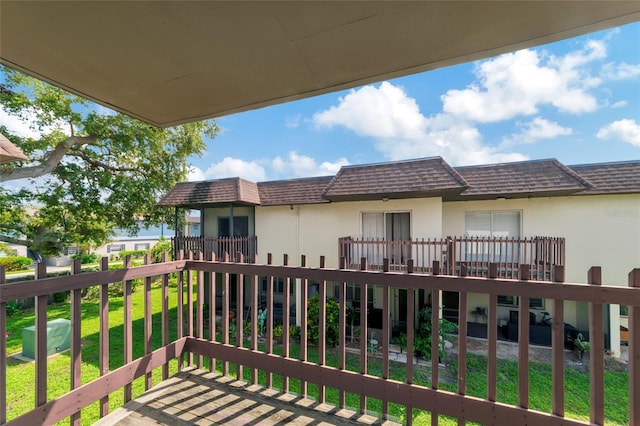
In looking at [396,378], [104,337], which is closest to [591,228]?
[396,378]

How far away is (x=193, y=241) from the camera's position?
10.9m

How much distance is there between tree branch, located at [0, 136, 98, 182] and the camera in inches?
364

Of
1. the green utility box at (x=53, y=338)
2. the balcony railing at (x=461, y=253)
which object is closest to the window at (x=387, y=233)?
the balcony railing at (x=461, y=253)

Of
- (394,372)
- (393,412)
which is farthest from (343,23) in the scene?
(394,372)

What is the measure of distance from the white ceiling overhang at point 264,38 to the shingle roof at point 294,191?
7786 millimetres

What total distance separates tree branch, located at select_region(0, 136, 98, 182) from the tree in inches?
1.0

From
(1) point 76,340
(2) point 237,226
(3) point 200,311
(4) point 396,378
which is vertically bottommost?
(4) point 396,378

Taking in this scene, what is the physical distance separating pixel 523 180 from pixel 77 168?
1723 cm

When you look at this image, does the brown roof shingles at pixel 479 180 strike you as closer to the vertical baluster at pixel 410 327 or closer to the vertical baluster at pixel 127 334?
the vertical baluster at pixel 410 327

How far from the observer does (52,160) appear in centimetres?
998

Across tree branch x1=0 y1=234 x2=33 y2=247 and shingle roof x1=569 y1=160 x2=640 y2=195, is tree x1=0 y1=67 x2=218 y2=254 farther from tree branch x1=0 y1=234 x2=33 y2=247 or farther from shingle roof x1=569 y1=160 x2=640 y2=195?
shingle roof x1=569 y1=160 x2=640 y2=195

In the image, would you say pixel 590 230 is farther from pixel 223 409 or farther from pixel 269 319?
pixel 223 409

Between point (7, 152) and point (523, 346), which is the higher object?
point (7, 152)

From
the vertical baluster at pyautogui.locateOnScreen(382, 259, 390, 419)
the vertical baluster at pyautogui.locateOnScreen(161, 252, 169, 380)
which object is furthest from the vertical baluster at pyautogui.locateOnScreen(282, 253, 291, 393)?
the vertical baluster at pyautogui.locateOnScreen(161, 252, 169, 380)
